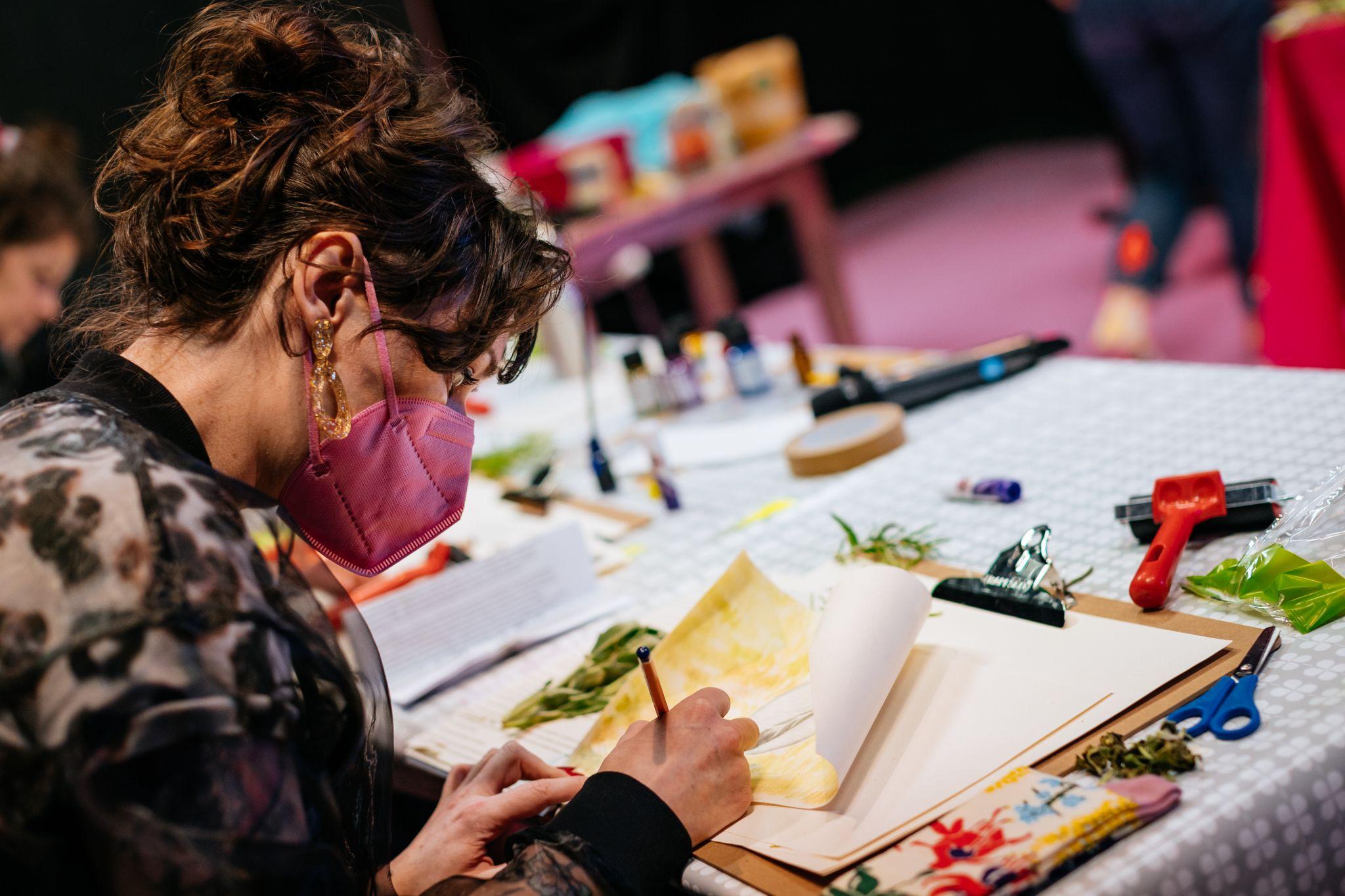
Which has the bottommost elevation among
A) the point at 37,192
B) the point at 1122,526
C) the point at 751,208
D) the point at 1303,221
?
the point at 1303,221

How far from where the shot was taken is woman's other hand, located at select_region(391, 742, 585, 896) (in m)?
1.06

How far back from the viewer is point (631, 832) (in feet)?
3.12

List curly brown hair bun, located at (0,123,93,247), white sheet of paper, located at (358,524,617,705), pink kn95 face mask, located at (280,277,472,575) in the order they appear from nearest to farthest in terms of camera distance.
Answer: pink kn95 face mask, located at (280,277,472,575) < white sheet of paper, located at (358,524,617,705) < curly brown hair bun, located at (0,123,93,247)

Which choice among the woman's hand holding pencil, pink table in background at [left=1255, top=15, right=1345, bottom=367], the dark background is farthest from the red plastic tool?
the dark background

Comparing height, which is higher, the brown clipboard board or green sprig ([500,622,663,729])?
the brown clipboard board

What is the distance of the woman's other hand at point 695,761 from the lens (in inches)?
38.9

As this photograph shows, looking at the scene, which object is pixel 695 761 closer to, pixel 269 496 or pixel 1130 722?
pixel 1130 722

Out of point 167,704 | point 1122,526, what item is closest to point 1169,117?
point 1122,526

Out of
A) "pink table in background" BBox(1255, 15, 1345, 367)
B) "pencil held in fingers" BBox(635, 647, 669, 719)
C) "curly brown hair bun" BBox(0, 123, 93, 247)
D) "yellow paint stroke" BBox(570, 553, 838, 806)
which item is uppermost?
"curly brown hair bun" BBox(0, 123, 93, 247)

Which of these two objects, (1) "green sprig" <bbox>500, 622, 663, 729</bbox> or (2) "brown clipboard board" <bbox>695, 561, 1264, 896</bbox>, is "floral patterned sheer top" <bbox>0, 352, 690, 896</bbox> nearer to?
(2) "brown clipboard board" <bbox>695, 561, 1264, 896</bbox>

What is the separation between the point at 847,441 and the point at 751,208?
2.87 metres

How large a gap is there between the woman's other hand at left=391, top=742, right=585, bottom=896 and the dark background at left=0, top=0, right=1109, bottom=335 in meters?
5.93

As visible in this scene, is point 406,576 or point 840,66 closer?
point 406,576

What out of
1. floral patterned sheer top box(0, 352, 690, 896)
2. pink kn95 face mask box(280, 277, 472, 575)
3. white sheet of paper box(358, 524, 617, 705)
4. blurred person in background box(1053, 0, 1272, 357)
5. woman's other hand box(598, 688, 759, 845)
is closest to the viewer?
floral patterned sheer top box(0, 352, 690, 896)
